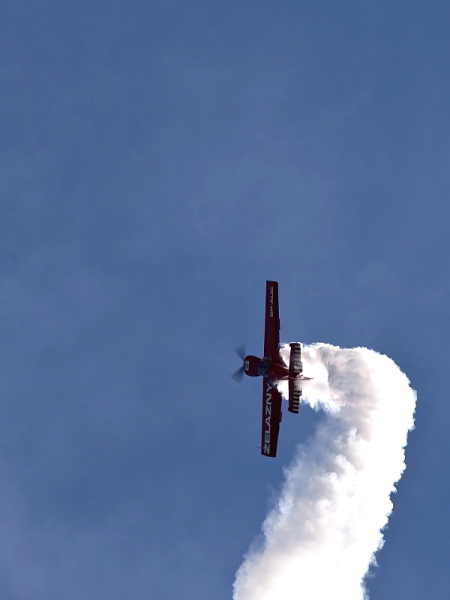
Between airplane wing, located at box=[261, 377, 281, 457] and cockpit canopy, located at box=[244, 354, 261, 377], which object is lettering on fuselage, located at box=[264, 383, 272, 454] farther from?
cockpit canopy, located at box=[244, 354, 261, 377]

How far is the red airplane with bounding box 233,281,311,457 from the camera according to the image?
4774 inches

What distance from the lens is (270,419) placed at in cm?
12706

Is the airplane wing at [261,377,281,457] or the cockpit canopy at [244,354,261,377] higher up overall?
the cockpit canopy at [244,354,261,377]

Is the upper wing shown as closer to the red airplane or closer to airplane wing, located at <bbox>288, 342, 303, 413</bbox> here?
the red airplane

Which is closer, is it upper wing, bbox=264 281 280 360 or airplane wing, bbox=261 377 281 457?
upper wing, bbox=264 281 280 360

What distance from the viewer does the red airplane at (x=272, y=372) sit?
12125cm

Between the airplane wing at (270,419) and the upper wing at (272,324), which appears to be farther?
the airplane wing at (270,419)

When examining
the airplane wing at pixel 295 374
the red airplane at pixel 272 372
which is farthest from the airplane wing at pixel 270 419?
the airplane wing at pixel 295 374

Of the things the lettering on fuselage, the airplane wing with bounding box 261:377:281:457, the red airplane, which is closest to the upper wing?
the red airplane

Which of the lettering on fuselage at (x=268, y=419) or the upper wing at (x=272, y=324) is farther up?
the upper wing at (x=272, y=324)

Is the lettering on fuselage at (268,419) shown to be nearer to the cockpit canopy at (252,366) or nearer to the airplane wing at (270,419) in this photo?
the airplane wing at (270,419)

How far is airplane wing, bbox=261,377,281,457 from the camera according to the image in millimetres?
126812

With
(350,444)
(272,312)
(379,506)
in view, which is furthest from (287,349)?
(379,506)

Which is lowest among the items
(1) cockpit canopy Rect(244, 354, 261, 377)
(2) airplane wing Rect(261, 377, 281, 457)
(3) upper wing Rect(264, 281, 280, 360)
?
(2) airplane wing Rect(261, 377, 281, 457)
